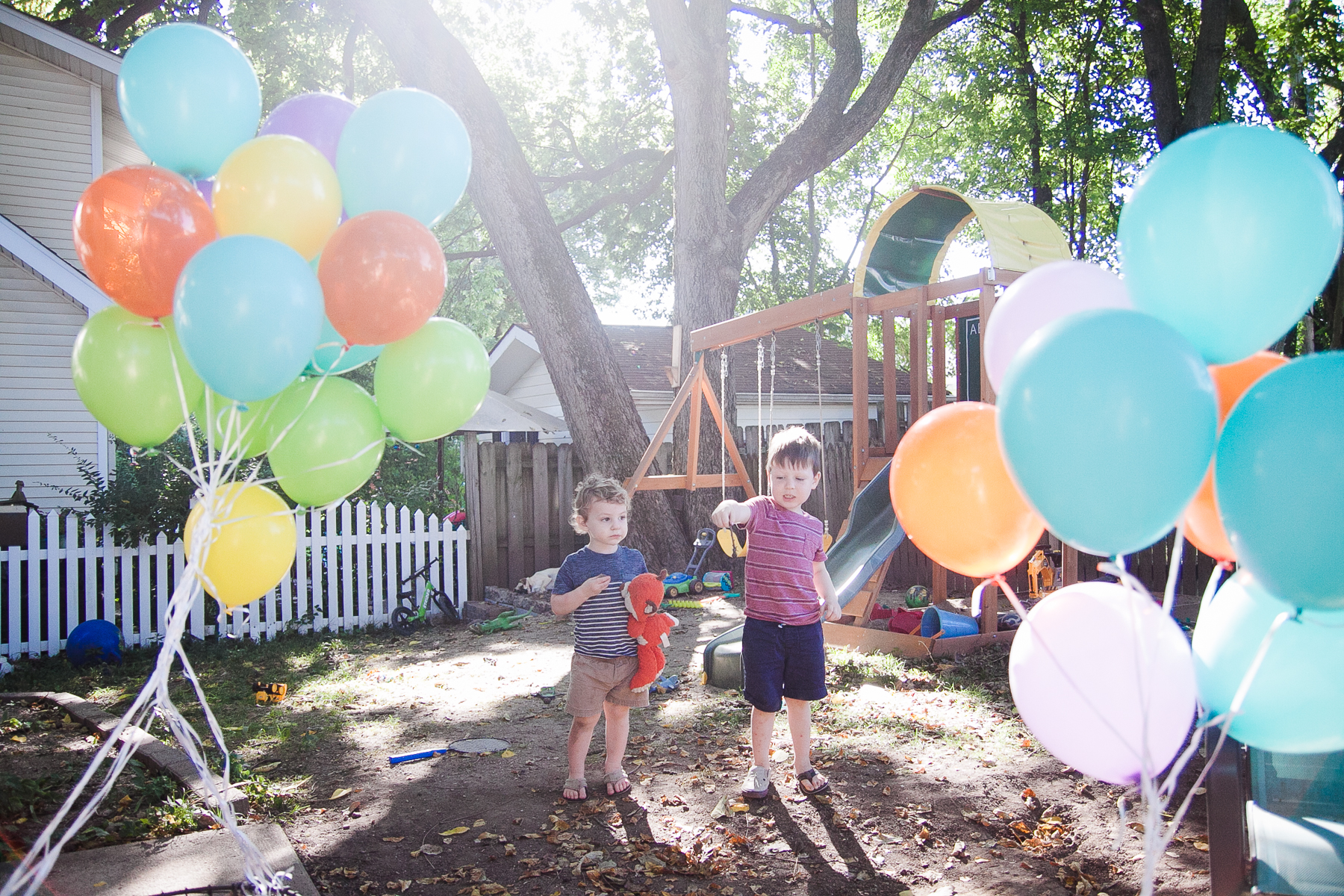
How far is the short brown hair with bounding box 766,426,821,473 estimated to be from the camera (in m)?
3.59

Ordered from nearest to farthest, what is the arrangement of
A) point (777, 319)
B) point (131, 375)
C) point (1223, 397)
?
1. point (1223, 397)
2. point (131, 375)
3. point (777, 319)

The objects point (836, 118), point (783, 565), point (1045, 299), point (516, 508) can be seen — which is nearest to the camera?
point (1045, 299)

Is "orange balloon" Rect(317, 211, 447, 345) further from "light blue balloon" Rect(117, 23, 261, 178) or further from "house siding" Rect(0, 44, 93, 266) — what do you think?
"house siding" Rect(0, 44, 93, 266)

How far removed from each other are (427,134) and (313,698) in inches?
165

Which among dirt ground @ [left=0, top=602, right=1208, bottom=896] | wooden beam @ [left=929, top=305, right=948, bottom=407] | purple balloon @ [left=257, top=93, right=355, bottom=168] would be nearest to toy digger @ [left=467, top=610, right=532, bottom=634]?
dirt ground @ [left=0, top=602, right=1208, bottom=896]

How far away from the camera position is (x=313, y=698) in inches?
220

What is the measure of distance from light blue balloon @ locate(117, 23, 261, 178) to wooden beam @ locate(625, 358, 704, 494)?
5.65m

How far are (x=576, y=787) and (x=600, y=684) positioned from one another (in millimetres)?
439

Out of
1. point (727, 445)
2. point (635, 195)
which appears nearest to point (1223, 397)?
point (727, 445)

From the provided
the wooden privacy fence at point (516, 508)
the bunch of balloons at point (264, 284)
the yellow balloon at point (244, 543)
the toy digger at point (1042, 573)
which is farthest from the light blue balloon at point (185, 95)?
the wooden privacy fence at point (516, 508)

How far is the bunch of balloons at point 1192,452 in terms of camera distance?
5.15 feet

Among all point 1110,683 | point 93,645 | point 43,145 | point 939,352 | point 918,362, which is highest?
point 43,145

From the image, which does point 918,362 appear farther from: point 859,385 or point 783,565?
point 783,565

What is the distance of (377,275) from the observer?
8.07 ft
